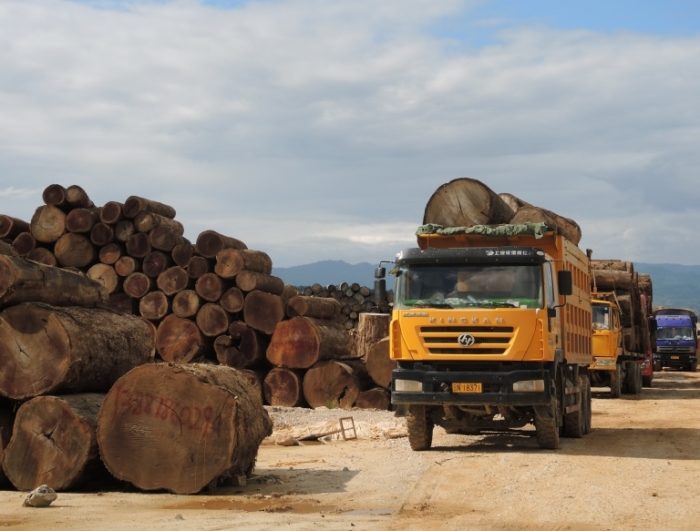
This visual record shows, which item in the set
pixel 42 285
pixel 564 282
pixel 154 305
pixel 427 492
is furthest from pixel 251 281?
pixel 427 492

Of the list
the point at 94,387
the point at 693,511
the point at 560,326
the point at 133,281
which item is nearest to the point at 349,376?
the point at 133,281

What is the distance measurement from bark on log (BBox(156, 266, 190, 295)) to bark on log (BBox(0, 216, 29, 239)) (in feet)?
9.47

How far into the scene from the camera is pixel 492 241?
15039 millimetres

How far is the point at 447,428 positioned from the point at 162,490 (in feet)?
18.9

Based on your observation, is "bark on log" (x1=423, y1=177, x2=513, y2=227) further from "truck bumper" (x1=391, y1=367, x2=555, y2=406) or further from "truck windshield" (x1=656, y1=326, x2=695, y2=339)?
"truck windshield" (x1=656, y1=326, x2=695, y2=339)

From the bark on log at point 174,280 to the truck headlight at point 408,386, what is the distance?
7191 mm

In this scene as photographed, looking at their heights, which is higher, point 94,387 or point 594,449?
point 94,387

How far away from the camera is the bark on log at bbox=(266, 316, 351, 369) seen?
65.5 ft

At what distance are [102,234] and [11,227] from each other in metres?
1.79

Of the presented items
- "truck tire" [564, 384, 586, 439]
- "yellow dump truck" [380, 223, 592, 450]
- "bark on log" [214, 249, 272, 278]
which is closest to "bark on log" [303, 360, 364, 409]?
"bark on log" [214, 249, 272, 278]

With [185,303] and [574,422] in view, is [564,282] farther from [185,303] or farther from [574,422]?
[185,303]

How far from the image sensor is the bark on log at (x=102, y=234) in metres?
20.1

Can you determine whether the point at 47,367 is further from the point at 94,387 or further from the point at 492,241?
the point at 492,241

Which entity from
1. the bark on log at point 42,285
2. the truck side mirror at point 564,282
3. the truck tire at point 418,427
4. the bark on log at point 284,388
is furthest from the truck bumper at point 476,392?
the bark on log at point 284,388
